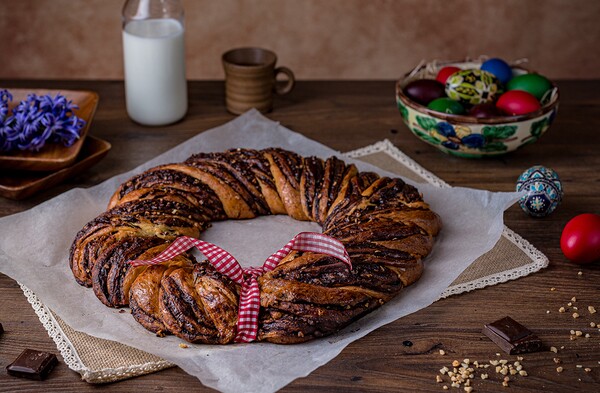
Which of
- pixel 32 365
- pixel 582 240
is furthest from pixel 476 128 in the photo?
pixel 32 365

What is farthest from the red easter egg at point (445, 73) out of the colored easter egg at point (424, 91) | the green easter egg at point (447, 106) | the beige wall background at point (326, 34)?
the beige wall background at point (326, 34)

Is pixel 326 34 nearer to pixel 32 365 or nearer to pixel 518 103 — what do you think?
pixel 518 103

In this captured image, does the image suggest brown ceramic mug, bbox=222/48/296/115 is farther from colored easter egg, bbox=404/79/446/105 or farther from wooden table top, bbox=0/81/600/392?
colored easter egg, bbox=404/79/446/105

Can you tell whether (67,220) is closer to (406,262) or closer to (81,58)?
(406,262)

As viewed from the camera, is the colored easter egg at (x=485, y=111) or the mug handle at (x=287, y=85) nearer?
the colored easter egg at (x=485, y=111)

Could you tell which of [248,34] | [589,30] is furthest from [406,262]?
[589,30]

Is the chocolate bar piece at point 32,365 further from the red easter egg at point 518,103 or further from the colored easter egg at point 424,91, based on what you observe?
the red easter egg at point 518,103
